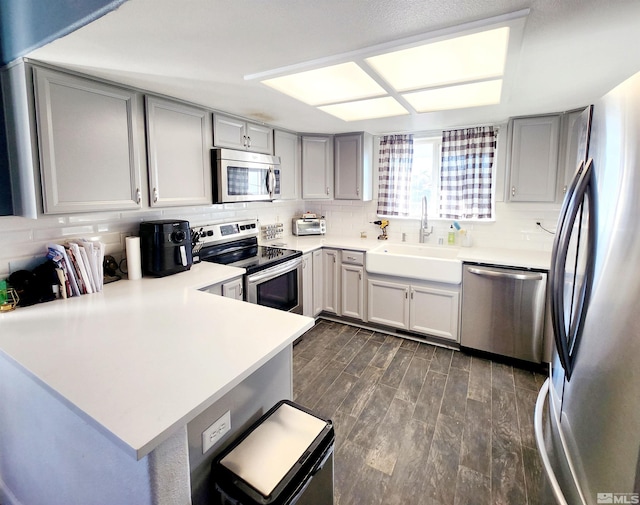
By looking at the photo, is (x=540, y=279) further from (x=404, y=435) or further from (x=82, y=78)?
(x=82, y=78)

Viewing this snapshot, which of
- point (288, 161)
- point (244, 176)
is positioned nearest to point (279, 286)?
point (244, 176)

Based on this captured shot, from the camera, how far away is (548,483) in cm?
112

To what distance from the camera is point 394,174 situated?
3.89 metres

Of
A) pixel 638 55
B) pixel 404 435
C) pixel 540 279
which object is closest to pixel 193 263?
pixel 404 435

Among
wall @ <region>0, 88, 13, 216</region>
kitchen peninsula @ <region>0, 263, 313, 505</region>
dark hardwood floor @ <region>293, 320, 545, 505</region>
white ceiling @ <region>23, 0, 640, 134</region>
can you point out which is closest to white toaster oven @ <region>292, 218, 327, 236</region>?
dark hardwood floor @ <region>293, 320, 545, 505</region>

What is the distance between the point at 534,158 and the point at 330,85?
6.56ft

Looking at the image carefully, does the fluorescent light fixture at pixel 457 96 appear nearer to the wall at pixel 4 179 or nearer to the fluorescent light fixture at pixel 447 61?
the fluorescent light fixture at pixel 447 61

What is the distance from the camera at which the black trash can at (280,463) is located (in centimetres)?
102

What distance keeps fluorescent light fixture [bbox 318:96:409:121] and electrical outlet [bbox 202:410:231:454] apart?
7.05 ft

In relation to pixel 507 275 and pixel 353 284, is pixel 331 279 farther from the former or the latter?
pixel 507 275

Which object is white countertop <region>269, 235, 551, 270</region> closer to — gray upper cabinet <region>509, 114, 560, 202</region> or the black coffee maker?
gray upper cabinet <region>509, 114, 560, 202</region>

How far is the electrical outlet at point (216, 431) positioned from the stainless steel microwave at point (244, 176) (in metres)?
1.85

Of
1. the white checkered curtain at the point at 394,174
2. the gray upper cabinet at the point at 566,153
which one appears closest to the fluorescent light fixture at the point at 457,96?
the gray upper cabinet at the point at 566,153

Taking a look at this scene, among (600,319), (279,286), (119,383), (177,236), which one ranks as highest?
(177,236)
